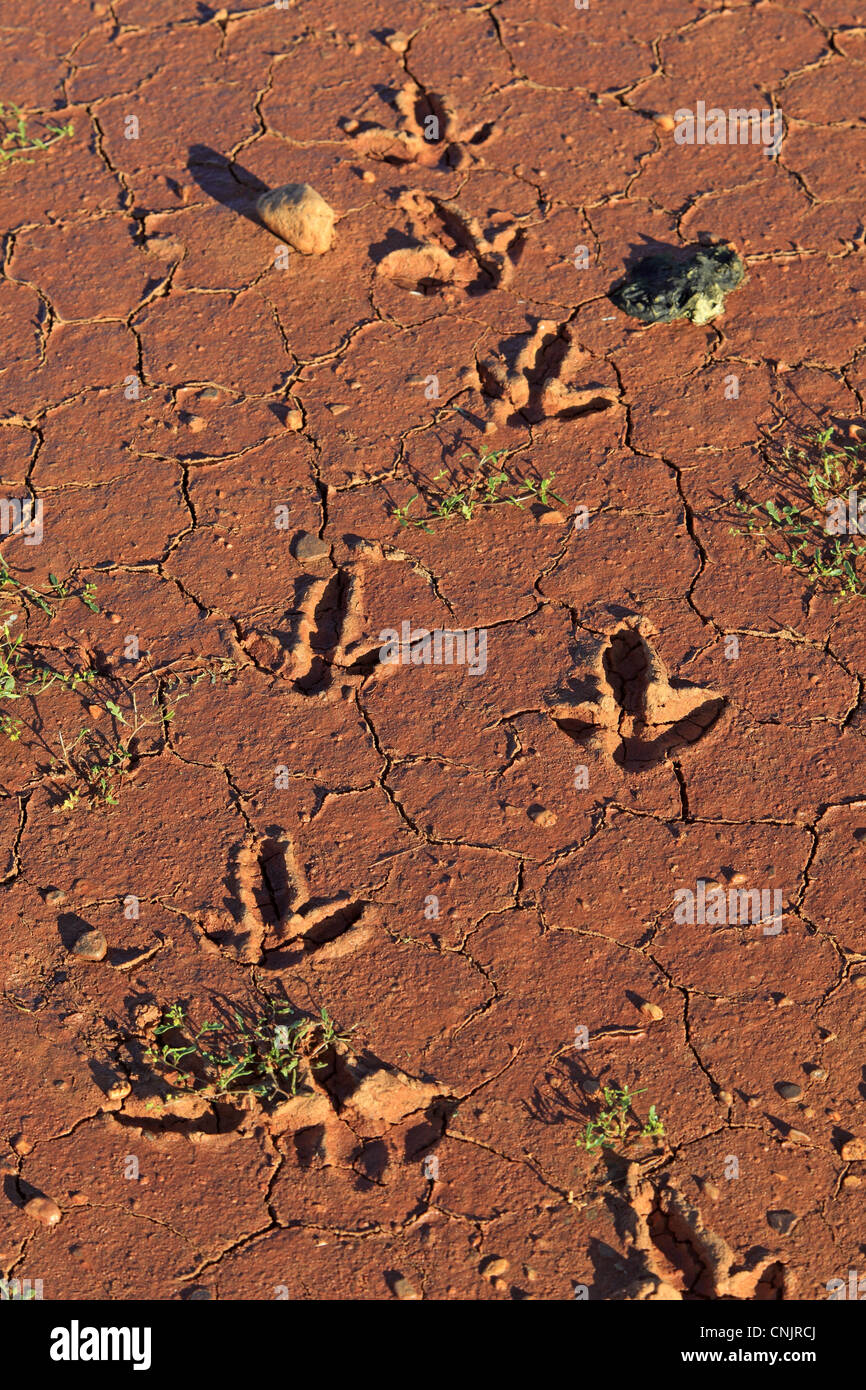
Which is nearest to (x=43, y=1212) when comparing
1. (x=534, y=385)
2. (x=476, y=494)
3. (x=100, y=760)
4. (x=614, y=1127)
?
(x=100, y=760)

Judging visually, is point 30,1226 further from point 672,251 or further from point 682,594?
point 672,251

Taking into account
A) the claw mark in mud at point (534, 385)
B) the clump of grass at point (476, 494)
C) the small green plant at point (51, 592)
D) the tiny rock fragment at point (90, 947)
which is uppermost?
the claw mark in mud at point (534, 385)

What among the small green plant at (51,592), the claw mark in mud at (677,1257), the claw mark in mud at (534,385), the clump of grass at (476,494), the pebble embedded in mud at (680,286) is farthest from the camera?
the pebble embedded in mud at (680,286)

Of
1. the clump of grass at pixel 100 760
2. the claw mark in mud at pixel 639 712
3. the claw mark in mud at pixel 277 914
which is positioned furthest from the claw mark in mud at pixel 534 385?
the claw mark in mud at pixel 277 914

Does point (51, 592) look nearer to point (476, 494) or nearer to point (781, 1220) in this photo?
point (476, 494)

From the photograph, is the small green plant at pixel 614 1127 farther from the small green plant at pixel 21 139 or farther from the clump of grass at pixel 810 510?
the small green plant at pixel 21 139

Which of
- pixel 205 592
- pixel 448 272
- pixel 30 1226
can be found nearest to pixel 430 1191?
pixel 30 1226
